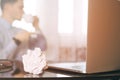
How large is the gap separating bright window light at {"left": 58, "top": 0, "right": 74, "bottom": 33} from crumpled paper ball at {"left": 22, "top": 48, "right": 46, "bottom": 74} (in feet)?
0.42

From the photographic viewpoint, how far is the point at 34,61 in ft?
2.23

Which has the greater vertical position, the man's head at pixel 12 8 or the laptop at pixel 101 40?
the man's head at pixel 12 8

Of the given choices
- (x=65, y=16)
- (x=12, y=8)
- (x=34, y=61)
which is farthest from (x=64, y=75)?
(x=12, y=8)

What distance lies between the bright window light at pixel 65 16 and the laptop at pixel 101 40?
0.08m

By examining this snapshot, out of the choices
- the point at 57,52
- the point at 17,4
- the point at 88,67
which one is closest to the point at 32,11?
the point at 17,4

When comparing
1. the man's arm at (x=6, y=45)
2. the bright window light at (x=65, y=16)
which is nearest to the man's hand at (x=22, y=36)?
the man's arm at (x=6, y=45)

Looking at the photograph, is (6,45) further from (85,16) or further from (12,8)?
(85,16)

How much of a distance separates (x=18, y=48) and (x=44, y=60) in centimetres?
13

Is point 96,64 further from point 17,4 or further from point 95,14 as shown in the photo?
point 17,4

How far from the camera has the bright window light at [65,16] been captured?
2.39 feet

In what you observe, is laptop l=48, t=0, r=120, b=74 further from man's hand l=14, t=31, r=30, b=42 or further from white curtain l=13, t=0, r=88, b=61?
man's hand l=14, t=31, r=30, b=42

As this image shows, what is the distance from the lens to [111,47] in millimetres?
742

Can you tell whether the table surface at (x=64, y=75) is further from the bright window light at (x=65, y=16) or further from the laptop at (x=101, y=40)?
the bright window light at (x=65, y=16)

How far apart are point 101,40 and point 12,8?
1.24 feet
